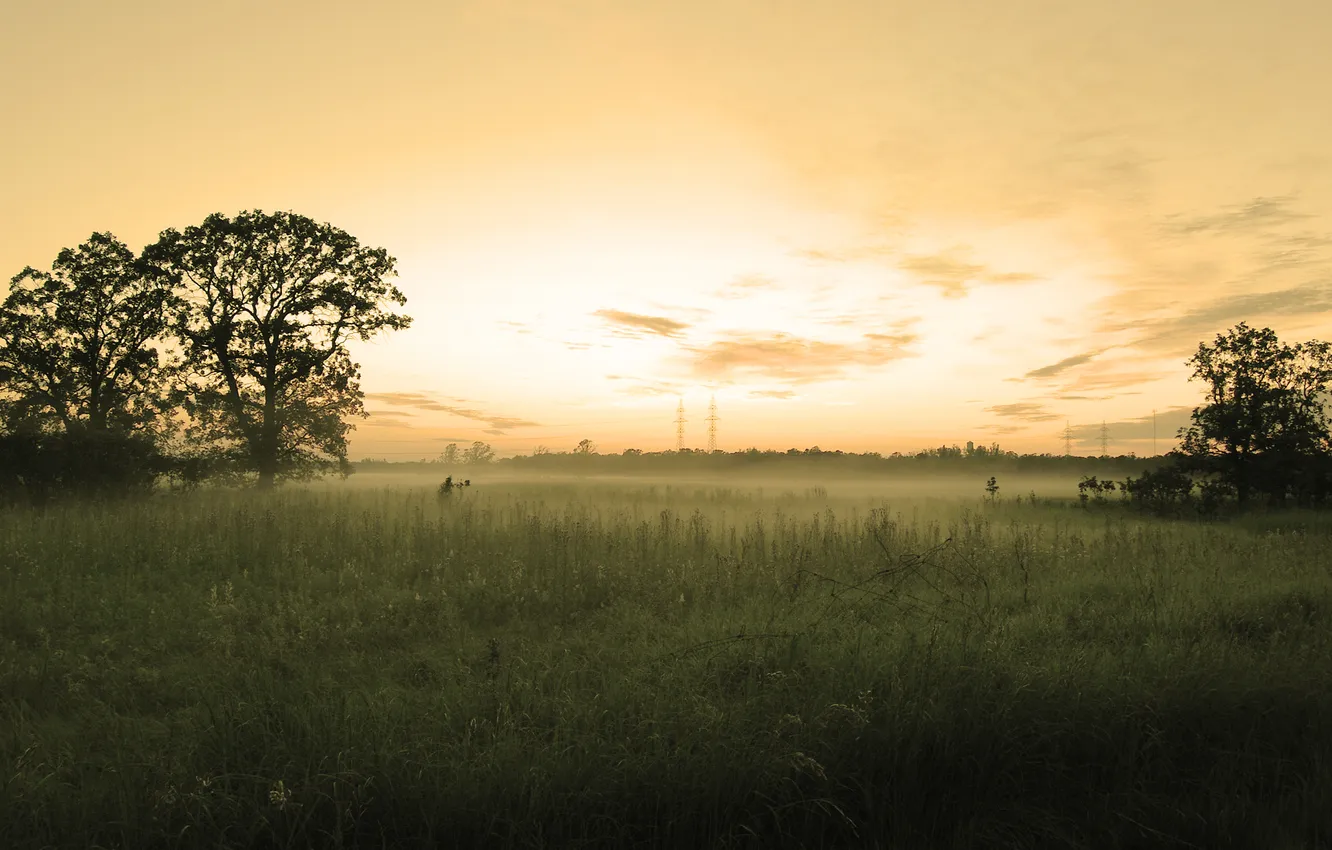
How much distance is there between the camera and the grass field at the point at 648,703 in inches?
145

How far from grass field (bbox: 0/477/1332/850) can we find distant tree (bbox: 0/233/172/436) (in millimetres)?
15945

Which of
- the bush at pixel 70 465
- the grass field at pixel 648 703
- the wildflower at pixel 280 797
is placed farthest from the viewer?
the bush at pixel 70 465

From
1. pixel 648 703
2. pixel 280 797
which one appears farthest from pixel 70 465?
pixel 648 703

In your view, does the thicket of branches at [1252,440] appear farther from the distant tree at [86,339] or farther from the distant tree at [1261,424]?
the distant tree at [86,339]

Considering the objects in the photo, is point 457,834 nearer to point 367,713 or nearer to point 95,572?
point 367,713

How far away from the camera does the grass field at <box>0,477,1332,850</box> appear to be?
145 inches

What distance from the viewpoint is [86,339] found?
→ 23.3m

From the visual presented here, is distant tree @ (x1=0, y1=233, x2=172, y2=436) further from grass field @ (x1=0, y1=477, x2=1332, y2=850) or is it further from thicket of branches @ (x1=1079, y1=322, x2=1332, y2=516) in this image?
thicket of branches @ (x1=1079, y1=322, x2=1332, y2=516)

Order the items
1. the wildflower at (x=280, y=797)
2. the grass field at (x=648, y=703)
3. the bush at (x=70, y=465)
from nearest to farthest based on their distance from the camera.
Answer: the wildflower at (x=280, y=797) → the grass field at (x=648, y=703) → the bush at (x=70, y=465)

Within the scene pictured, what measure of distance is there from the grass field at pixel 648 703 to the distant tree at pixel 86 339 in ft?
52.3

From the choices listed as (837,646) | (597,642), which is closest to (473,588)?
(597,642)

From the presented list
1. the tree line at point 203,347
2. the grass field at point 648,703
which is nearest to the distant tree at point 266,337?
the tree line at point 203,347

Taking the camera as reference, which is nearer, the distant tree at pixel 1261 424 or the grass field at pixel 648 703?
the grass field at pixel 648 703

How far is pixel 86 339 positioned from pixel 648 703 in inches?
1111
